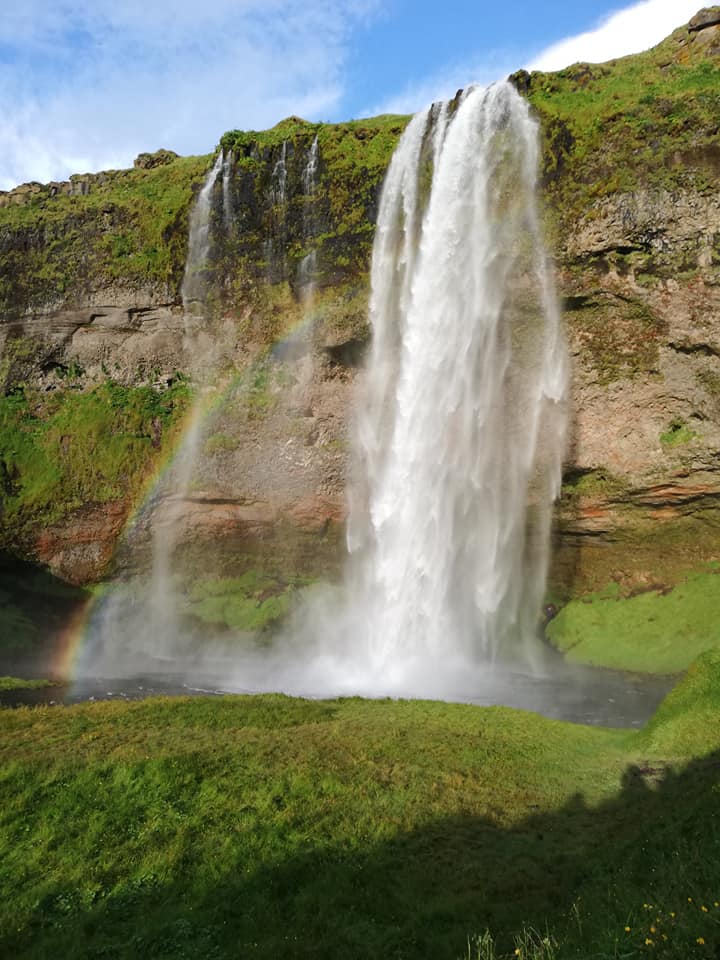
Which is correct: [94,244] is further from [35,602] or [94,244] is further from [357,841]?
[357,841]

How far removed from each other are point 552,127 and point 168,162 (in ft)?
112

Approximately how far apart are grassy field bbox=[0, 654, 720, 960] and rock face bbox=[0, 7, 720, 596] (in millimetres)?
16528

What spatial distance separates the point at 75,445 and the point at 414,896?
3633 centimetres

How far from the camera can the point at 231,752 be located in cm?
1291

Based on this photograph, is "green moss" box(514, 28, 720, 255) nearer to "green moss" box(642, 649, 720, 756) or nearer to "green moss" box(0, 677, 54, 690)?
"green moss" box(642, 649, 720, 756)

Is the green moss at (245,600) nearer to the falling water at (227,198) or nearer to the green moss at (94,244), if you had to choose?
the green moss at (94,244)

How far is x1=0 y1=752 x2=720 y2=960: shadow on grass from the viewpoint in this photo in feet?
21.6

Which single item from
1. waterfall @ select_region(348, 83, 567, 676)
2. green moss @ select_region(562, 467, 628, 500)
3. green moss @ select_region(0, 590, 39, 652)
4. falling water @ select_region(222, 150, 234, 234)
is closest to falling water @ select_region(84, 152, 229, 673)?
falling water @ select_region(222, 150, 234, 234)

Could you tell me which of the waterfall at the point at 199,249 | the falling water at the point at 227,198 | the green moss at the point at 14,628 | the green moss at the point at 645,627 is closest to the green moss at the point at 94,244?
the waterfall at the point at 199,249

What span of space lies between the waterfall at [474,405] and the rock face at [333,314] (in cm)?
143

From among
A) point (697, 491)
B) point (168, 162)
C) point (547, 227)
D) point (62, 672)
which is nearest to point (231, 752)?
point (62, 672)

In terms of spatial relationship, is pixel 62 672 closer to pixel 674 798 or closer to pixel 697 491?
pixel 674 798

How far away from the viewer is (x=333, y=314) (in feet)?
114

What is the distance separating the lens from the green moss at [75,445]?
37.4 meters
